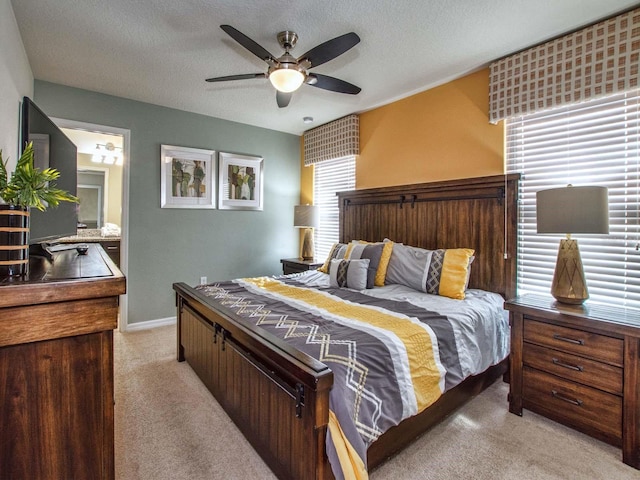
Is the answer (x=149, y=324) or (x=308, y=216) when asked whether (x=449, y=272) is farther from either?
(x=149, y=324)

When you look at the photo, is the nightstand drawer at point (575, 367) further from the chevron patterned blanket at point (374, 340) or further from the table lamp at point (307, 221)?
the table lamp at point (307, 221)

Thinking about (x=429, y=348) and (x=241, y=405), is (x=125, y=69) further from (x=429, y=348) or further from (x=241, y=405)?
(x=429, y=348)

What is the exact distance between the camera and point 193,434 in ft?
6.53

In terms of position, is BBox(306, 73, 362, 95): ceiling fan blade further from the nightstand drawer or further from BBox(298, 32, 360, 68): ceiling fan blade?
the nightstand drawer

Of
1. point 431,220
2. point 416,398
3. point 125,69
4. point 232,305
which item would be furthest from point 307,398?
point 125,69

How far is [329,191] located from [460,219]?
212cm

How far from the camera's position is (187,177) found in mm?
4125

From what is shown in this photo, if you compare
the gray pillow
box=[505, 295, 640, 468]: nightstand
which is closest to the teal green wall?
the gray pillow

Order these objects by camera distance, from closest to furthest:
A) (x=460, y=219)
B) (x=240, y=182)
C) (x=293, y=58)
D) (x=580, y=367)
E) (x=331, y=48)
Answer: (x=580, y=367), (x=331, y=48), (x=293, y=58), (x=460, y=219), (x=240, y=182)

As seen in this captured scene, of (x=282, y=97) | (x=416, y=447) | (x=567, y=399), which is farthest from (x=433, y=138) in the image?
(x=416, y=447)

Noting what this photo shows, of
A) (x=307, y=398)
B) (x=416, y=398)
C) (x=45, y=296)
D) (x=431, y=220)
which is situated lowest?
(x=416, y=398)

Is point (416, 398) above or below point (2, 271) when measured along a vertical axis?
below

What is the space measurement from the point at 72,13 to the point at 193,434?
286 cm

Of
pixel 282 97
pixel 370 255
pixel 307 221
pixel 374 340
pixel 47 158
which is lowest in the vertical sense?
pixel 374 340
